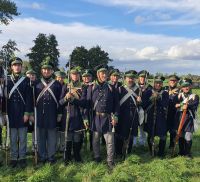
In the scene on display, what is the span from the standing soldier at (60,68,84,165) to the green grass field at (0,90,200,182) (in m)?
0.43

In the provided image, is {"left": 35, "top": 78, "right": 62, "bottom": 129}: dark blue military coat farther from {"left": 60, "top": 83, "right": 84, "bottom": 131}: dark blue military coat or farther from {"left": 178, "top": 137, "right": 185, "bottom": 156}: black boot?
{"left": 178, "top": 137, "right": 185, "bottom": 156}: black boot

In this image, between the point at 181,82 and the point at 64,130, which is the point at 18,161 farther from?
the point at 181,82

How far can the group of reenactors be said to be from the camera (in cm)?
979

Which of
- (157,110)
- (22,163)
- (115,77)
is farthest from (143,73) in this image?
(22,163)

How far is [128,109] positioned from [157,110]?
102 cm

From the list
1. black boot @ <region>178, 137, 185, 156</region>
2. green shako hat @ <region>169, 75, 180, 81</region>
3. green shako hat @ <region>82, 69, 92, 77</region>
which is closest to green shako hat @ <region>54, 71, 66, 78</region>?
green shako hat @ <region>82, 69, 92, 77</region>

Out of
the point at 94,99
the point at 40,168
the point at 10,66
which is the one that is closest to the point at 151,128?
the point at 94,99

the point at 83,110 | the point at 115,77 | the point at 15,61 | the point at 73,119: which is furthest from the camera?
the point at 115,77

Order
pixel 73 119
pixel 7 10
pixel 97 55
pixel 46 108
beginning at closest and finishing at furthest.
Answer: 1. pixel 46 108
2. pixel 73 119
3. pixel 7 10
4. pixel 97 55

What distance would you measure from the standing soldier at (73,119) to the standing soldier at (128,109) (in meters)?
1.40

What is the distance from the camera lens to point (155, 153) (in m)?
11.8

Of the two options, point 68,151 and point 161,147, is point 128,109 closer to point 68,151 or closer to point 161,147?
point 161,147

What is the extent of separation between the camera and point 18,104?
32.0ft

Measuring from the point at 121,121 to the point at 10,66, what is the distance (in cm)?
356
